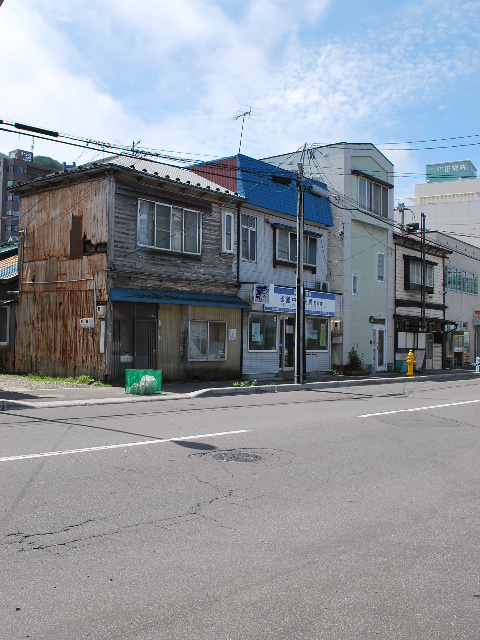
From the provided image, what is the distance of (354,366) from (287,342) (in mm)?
4506

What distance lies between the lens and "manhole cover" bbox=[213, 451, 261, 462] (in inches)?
317

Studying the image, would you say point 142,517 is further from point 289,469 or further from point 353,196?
point 353,196

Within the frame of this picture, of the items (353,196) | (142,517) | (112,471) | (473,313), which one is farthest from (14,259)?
(473,313)

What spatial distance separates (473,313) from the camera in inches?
1689

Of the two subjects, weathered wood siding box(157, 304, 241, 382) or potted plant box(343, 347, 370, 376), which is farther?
potted plant box(343, 347, 370, 376)

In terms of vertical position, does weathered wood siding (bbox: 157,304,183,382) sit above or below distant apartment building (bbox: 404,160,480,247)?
below

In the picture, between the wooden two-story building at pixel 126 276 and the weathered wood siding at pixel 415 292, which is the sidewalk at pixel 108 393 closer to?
the wooden two-story building at pixel 126 276

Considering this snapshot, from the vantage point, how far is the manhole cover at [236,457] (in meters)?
8.05

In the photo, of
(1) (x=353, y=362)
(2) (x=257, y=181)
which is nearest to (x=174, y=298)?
(2) (x=257, y=181)

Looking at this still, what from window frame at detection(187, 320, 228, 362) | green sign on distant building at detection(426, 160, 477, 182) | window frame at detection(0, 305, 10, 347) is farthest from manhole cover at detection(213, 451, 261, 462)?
green sign on distant building at detection(426, 160, 477, 182)

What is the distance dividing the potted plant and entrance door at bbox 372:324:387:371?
217 cm

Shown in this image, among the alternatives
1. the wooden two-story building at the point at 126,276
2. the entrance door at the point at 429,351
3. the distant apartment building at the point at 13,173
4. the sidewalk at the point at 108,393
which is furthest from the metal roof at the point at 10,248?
the distant apartment building at the point at 13,173

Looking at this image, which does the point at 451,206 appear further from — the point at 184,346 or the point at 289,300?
the point at 184,346

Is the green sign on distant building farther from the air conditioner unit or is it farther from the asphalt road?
the asphalt road
